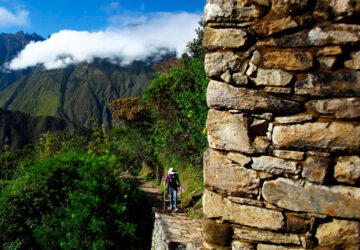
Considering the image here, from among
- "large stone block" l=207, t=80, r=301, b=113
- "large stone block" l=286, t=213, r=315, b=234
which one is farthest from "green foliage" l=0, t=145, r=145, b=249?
"large stone block" l=207, t=80, r=301, b=113

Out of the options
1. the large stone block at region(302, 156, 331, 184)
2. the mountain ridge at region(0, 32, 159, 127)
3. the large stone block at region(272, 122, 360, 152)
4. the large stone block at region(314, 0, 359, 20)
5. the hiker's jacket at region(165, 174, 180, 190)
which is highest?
the mountain ridge at region(0, 32, 159, 127)

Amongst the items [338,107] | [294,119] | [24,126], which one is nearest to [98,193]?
[294,119]

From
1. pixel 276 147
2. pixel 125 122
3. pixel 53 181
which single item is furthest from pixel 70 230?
pixel 125 122

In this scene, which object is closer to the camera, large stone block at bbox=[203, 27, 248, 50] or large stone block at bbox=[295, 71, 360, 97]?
large stone block at bbox=[295, 71, 360, 97]

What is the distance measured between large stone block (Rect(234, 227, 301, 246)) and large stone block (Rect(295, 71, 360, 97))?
1119 mm

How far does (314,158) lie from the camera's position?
6.48 feet

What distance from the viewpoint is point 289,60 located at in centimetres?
201

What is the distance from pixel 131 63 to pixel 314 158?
20571 centimetres

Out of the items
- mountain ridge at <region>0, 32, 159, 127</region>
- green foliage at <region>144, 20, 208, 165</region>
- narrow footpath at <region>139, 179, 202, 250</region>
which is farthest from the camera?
mountain ridge at <region>0, 32, 159, 127</region>

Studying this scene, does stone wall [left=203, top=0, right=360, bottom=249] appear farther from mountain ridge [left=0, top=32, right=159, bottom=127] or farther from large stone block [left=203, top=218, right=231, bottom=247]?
mountain ridge [left=0, top=32, right=159, bottom=127]

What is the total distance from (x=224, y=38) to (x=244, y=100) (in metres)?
0.54

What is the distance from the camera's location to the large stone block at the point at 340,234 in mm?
1904

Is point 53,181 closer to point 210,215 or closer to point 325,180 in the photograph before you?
point 210,215

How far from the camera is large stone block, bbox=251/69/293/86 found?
202cm
